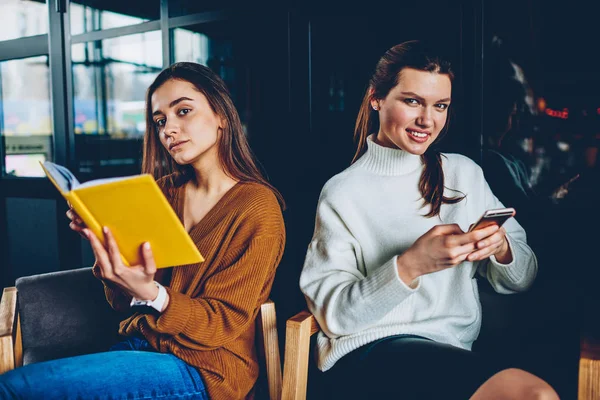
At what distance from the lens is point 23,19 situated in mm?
3998

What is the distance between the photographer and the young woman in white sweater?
4.31 ft

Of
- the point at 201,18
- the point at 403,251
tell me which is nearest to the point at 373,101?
the point at 403,251

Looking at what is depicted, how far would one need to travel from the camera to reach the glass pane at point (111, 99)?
3.43m

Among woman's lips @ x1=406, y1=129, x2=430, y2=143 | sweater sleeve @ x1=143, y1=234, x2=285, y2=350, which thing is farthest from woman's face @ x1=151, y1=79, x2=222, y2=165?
woman's lips @ x1=406, y1=129, x2=430, y2=143

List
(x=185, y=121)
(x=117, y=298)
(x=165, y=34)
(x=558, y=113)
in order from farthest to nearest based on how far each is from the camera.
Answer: (x=165, y=34) < (x=558, y=113) < (x=117, y=298) < (x=185, y=121)

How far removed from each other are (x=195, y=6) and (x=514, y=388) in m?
2.28

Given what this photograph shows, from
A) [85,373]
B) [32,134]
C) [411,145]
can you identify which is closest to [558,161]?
[411,145]

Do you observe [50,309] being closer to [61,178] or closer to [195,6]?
[61,178]

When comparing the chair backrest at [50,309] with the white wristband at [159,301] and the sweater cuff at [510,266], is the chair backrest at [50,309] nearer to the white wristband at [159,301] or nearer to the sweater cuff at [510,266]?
the white wristband at [159,301]

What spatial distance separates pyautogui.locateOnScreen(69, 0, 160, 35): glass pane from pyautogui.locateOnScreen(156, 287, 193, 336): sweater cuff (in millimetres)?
2107

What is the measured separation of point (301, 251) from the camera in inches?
73.0

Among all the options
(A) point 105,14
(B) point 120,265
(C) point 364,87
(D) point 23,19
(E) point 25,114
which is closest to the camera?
(B) point 120,265

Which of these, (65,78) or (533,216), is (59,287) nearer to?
(533,216)

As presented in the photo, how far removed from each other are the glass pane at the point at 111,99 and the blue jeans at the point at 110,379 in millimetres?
2038
